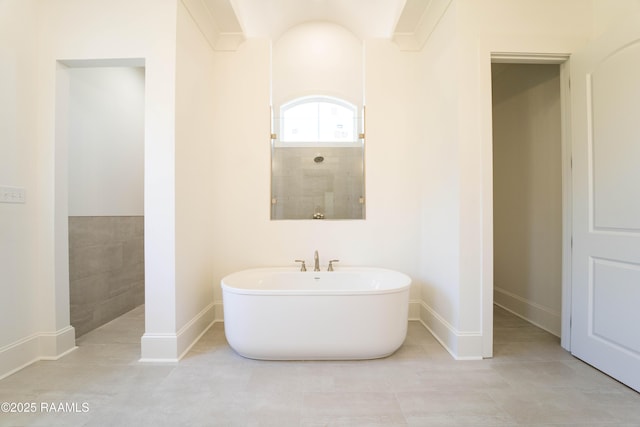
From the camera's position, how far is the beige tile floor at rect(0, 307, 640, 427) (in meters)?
1.46

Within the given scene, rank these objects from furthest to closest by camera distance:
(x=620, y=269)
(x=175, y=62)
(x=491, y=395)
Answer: (x=175, y=62) < (x=620, y=269) < (x=491, y=395)

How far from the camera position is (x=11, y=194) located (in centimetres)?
191

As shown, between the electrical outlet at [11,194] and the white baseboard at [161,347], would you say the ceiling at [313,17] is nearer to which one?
the electrical outlet at [11,194]

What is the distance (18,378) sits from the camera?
1817 millimetres

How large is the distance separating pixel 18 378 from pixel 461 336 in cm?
294

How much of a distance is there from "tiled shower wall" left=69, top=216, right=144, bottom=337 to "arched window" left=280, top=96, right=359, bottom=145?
6.50 feet

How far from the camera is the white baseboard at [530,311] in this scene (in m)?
2.53

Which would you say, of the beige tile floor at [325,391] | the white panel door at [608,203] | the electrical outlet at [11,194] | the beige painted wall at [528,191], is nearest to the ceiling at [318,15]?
the beige painted wall at [528,191]

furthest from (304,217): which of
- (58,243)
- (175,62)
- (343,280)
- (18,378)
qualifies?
(18,378)

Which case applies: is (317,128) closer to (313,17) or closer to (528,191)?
(313,17)

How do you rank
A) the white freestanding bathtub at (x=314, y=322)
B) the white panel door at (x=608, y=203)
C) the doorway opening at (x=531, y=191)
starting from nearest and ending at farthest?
the white panel door at (x=608, y=203), the white freestanding bathtub at (x=314, y=322), the doorway opening at (x=531, y=191)

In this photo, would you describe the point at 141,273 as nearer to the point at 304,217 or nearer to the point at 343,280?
the point at 304,217

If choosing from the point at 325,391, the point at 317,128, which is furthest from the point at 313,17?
the point at 325,391

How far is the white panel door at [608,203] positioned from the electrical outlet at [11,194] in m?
3.90
